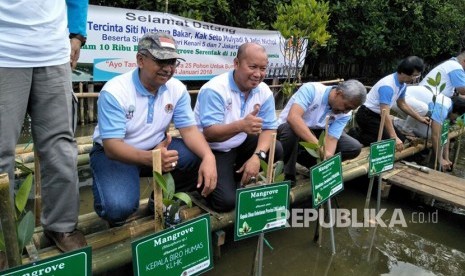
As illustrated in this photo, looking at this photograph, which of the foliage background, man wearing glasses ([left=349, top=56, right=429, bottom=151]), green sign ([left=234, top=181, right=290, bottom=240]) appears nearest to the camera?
green sign ([left=234, top=181, right=290, bottom=240])

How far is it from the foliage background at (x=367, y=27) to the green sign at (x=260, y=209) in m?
4.73

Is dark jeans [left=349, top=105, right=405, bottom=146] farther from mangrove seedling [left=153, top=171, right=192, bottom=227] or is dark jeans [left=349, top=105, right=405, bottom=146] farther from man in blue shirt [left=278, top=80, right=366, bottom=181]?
mangrove seedling [left=153, top=171, right=192, bottom=227]

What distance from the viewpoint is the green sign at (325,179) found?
9.06 ft

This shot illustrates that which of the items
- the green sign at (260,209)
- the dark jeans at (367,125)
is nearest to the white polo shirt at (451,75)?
the dark jeans at (367,125)

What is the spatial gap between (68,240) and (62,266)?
69cm

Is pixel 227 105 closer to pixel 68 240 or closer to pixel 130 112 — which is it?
pixel 130 112

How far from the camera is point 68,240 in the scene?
6.63 feet

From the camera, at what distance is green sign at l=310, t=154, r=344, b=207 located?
2.76m

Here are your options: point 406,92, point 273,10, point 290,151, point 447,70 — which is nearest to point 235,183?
point 290,151

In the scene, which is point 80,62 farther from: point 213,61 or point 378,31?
point 378,31

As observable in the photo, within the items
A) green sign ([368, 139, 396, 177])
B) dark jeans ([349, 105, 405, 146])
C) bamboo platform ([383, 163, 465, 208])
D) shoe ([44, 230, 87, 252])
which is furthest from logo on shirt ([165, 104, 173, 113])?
dark jeans ([349, 105, 405, 146])

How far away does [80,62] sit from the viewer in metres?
5.13

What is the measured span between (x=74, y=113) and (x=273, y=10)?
6357mm

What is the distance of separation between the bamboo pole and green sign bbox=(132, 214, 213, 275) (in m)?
0.42
